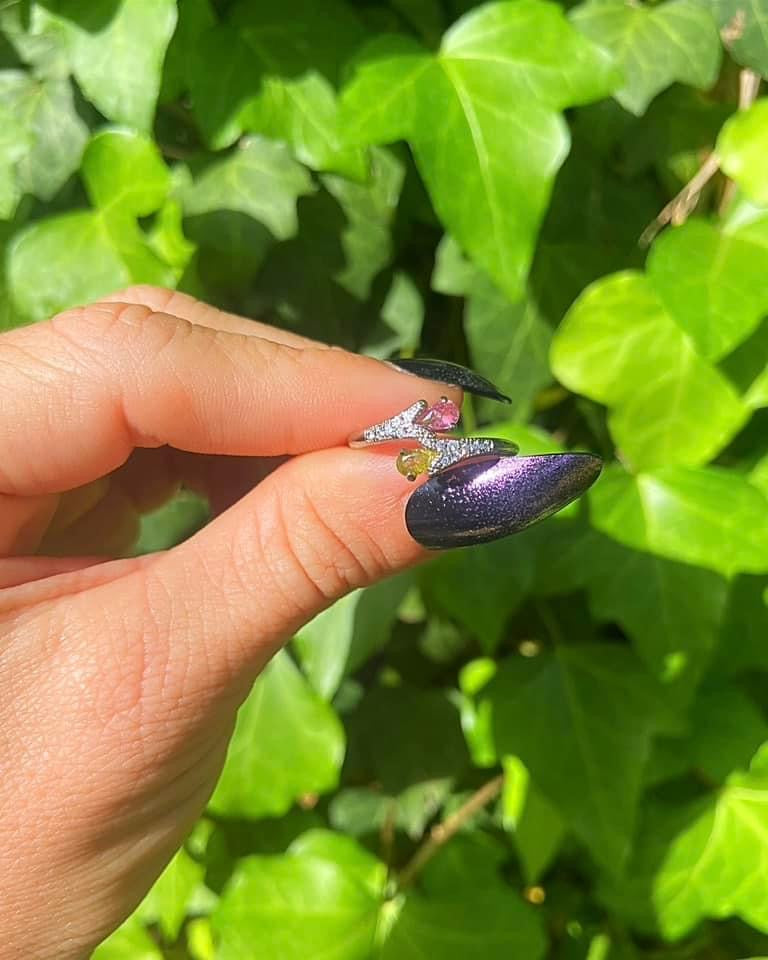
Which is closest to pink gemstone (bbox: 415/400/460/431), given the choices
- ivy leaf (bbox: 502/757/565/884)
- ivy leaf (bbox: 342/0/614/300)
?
ivy leaf (bbox: 342/0/614/300)

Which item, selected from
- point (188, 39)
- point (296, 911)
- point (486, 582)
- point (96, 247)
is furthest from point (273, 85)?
point (296, 911)

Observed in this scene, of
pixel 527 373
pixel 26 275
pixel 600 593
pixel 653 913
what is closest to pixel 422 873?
pixel 653 913

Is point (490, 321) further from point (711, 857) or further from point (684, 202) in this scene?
point (711, 857)

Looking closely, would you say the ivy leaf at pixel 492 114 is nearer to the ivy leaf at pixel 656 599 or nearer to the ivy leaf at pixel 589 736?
the ivy leaf at pixel 656 599

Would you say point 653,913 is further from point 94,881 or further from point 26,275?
Answer: point 26,275

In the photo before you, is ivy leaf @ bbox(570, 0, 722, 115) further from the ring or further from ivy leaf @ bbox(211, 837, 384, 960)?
ivy leaf @ bbox(211, 837, 384, 960)

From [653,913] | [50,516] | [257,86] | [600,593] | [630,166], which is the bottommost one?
[653,913]
